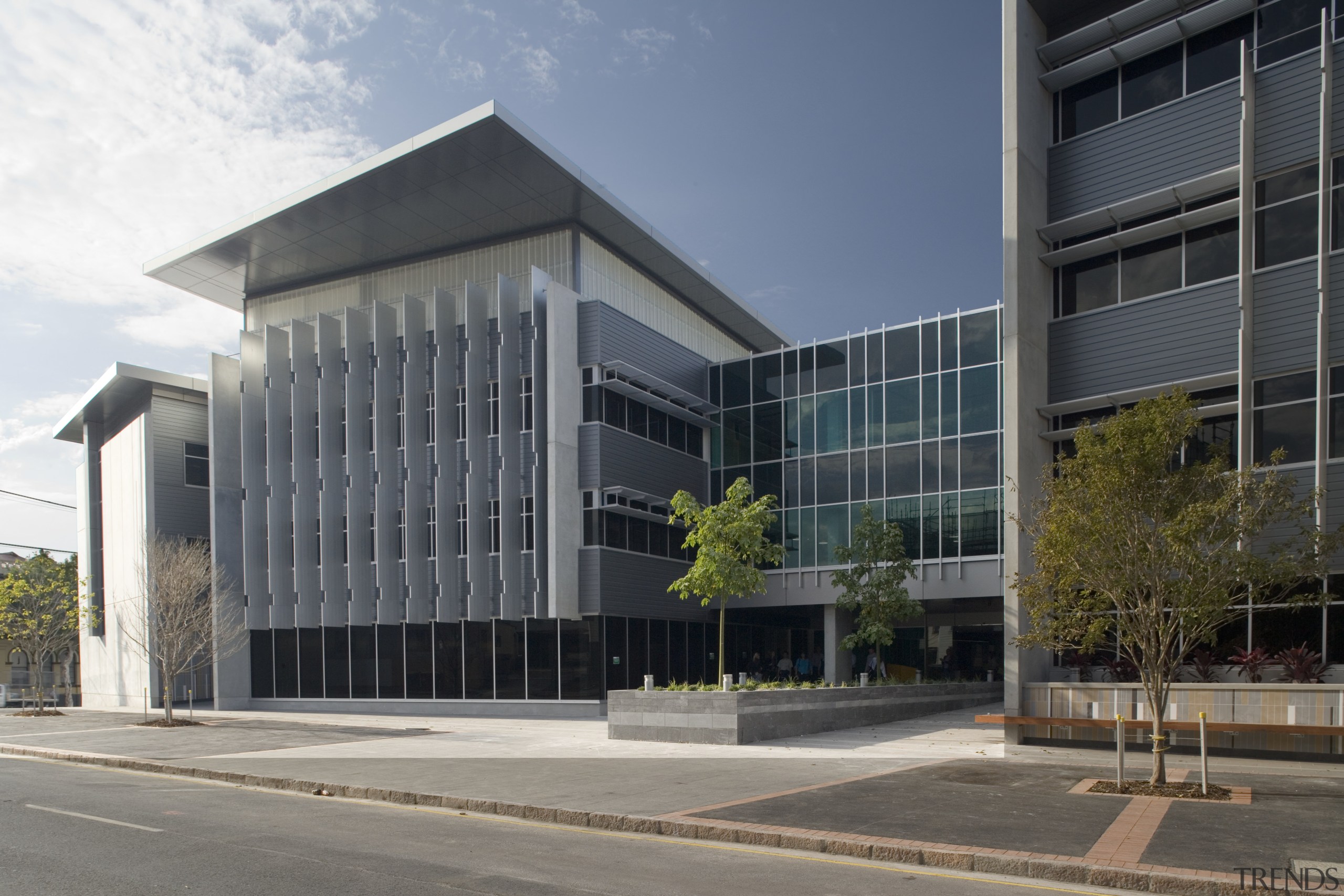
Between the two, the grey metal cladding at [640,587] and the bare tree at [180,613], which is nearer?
the grey metal cladding at [640,587]

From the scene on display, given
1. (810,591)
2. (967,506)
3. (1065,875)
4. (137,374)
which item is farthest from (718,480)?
(1065,875)

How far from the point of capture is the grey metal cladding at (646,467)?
3375 cm

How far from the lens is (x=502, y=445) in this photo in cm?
3359

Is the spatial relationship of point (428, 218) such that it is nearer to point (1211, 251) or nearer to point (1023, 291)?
point (1023, 291)

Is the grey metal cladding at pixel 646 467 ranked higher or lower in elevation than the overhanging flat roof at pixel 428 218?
lower

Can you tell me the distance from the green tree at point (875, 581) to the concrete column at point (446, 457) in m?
12.8

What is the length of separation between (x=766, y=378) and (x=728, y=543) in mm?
14992

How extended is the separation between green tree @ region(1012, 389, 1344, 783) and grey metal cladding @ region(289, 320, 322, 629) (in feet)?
98.4

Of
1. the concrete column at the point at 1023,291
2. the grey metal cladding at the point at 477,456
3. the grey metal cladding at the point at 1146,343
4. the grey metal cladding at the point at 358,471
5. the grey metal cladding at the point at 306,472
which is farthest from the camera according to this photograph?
the grey metal cladding at the point at 306,472

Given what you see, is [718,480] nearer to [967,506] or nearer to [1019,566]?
[967,506]

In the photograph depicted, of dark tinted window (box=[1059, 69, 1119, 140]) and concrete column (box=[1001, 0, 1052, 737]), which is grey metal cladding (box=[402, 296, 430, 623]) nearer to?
concrete column (box=[1001, 0, 1052, 737])

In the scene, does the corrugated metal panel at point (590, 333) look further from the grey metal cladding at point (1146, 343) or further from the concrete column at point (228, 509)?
the grey metal cladding at point (1146, 343)

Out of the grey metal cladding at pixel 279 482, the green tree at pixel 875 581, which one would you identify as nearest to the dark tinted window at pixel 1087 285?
the green tree at pixel 875 581

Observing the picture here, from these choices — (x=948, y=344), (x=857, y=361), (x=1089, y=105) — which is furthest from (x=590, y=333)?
(x=1089, y=105)
